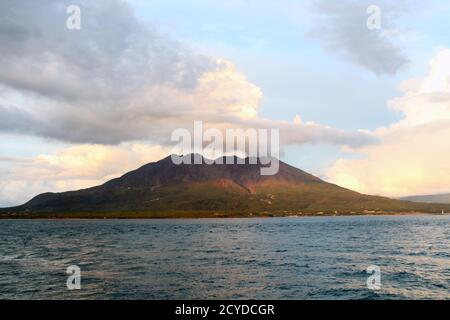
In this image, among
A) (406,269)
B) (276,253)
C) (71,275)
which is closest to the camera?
(71,275)

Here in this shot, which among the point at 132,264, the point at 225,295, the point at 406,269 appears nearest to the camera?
the point at 225,295

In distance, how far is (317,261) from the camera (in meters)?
67.6
